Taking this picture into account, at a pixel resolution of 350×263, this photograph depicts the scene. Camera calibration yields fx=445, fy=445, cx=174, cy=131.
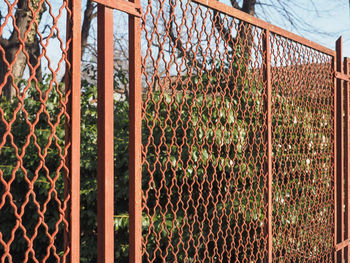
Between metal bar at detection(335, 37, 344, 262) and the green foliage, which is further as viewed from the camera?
metal bar at detection(335, 37, 344, 262)

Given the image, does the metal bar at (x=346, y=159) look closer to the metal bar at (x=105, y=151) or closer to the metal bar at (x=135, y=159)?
the metal bar at (x=135, y=159)

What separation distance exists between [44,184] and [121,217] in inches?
31.5

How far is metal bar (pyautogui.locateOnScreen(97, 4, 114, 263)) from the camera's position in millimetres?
2150

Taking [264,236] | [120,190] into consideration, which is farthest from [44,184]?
[264,236]

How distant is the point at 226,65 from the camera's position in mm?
4496

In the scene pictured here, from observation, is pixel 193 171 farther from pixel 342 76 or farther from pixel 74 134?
pixel 342 76

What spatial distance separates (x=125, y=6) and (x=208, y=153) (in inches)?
72.5

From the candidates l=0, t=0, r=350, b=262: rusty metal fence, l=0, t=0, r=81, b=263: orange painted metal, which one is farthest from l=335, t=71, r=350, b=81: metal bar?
l=0, t=0, r=81, b=263: orange painted metal

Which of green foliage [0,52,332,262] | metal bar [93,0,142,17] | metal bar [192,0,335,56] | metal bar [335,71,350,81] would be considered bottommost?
green foliage [0,52,332,262]

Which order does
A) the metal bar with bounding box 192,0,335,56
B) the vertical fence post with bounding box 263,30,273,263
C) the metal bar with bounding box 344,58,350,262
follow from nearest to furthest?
the metal bar with bounding box 192,0,335,56 < the vertical fence post with bounding box 263,30,273,263 < the metal bar with bounding box 344,58,350,262

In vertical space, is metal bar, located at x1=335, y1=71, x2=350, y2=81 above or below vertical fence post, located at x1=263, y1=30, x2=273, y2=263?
above

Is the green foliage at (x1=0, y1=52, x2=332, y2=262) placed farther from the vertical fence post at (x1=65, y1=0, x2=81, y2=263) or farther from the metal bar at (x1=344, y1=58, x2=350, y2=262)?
the vertical fence post at (x1=65, y1=0, x2=81, y2=263)

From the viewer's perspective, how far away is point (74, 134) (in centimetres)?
202

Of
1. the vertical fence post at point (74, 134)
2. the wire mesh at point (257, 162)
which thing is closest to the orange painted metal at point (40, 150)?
the vertical fence post at point (74, 134)
